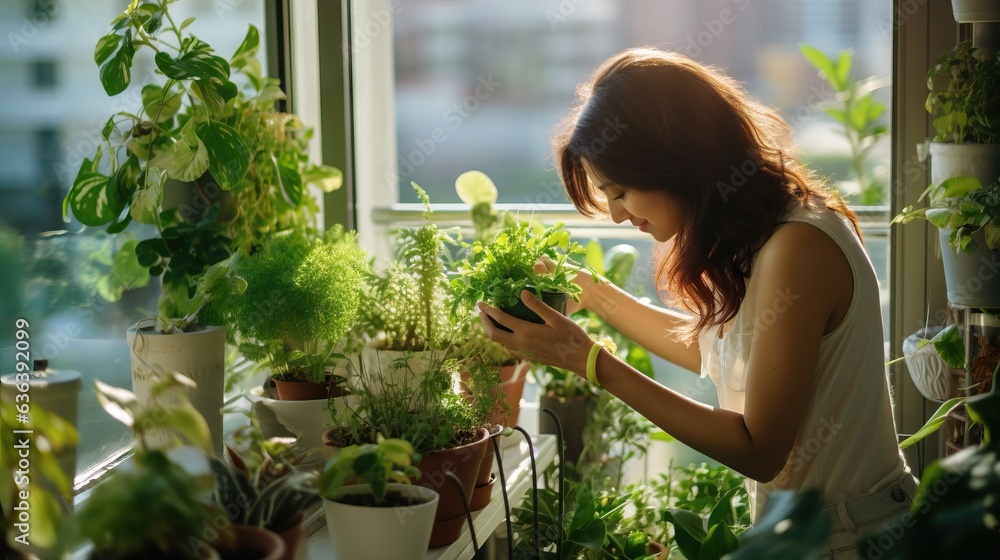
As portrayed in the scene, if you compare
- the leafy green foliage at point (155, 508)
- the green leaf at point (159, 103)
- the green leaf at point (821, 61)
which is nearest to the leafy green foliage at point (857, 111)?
the green leaf at point (821, 61)

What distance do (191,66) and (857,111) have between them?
1.64 meters

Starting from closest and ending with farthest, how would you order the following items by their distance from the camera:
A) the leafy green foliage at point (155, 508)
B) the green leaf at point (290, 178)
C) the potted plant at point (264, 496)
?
the leafy green foliage at point (155, 508)
the potted plant at point (264, 496)
the green leaf at point (290, 178)

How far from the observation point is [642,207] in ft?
5.05

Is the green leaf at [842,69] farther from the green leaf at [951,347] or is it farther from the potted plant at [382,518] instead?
the potted plant at [382,518]

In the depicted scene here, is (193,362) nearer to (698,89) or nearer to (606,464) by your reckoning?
(698,89)

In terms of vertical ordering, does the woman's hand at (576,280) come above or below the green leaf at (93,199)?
below

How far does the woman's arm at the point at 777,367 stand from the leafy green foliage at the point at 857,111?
3.13 feet

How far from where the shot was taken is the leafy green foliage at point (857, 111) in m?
2.24

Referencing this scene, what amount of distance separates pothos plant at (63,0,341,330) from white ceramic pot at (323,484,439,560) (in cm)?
56

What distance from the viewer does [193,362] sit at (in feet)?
4.70

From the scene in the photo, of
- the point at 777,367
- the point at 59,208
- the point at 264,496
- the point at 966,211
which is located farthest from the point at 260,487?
the point at 966,211

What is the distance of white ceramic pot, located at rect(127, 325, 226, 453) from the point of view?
1.40 m

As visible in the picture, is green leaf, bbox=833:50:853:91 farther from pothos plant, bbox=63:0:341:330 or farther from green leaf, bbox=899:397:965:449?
pothos plant, bbox=63:0:341:330

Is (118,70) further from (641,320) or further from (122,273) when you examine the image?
(641,320)
